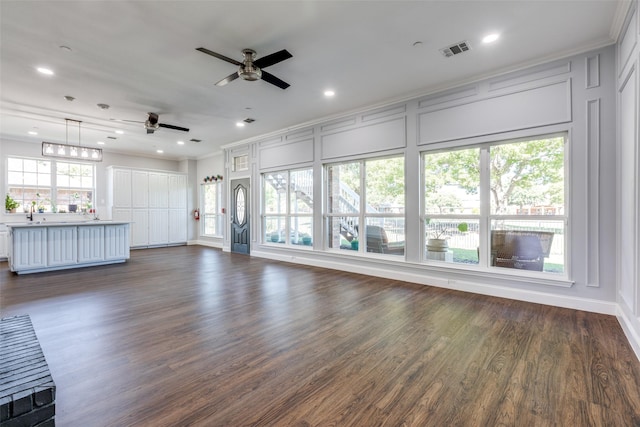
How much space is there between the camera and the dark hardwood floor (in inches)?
69.4

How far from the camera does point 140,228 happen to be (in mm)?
9219

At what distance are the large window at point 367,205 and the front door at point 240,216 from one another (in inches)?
114

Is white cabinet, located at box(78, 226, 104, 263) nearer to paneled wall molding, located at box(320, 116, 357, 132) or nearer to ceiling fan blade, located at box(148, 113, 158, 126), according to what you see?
ceiling fan blade, located at box(148, 113, 158, 126)

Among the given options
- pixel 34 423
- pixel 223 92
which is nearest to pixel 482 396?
pixel 34 423

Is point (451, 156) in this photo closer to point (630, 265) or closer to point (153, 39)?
point (630, 265)

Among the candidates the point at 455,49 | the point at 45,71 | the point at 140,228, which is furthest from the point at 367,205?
the point at 140,228

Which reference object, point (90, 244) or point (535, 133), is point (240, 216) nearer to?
point (90, 244)

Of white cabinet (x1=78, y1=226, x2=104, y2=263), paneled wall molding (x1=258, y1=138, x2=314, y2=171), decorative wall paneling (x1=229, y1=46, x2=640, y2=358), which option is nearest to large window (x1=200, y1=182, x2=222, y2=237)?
paneled wall molding (x1=258, y1=138, x2=314, y2=171)

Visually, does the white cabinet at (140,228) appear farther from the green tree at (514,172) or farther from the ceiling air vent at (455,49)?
the ceiling air vent at (455,49)

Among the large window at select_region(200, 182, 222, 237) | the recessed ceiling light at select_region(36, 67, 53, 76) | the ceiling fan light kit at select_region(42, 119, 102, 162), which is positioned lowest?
the large window at select_region(200, 182, 222, 237)

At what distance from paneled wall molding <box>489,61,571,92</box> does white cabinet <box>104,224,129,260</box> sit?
25.7 ft

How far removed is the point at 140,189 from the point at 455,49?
9.39 m

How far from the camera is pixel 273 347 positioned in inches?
102

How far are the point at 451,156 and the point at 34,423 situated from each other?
5.13 m
